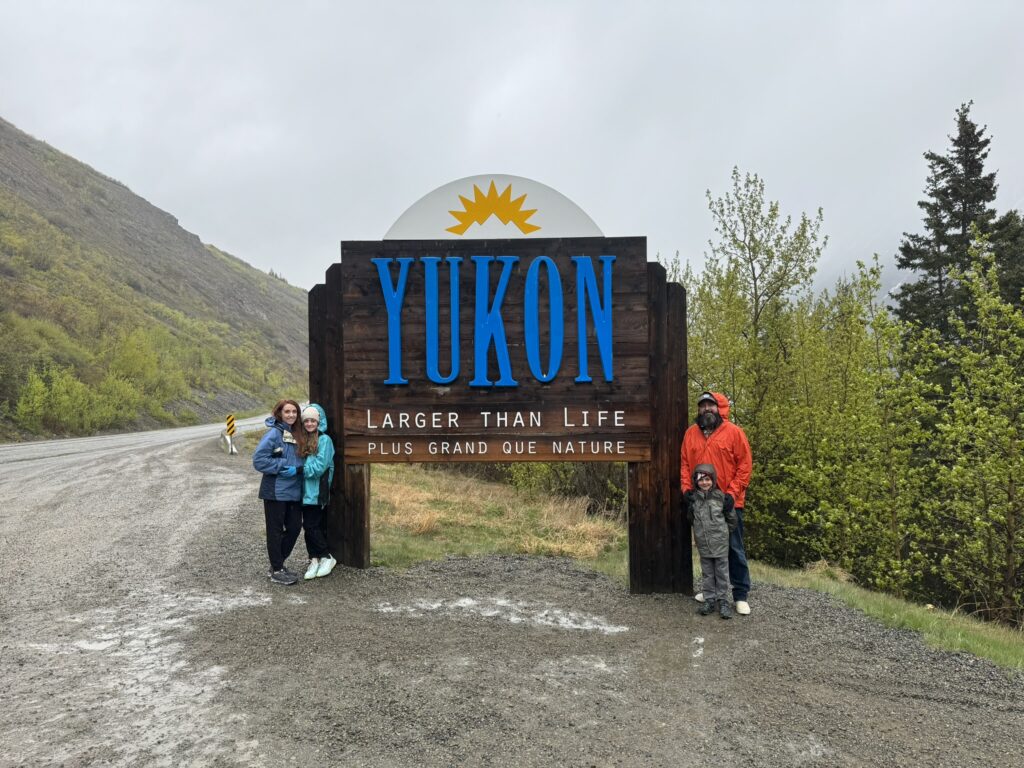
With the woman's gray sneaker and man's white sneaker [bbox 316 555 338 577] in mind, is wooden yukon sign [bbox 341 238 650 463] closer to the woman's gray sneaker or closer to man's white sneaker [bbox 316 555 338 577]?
man's white sneaker [bbox 316 555 338 577]

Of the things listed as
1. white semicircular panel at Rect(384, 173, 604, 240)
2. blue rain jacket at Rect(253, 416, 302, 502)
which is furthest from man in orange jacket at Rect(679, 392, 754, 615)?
blue rain jacket at Rect(253, 416, 302, 502)

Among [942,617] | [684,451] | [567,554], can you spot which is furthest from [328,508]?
[942,617]

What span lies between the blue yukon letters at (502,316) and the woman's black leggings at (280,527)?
5.09ft

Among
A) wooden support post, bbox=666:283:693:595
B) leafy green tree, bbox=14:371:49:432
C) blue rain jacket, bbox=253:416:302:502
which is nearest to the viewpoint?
blue rain jacket, bbox=253:416:302:502

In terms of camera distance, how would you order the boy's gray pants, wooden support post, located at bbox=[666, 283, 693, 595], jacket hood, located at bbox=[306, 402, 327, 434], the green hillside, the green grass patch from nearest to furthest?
the green grass patch, the boy's gray pants, wooden support post, located at bbox=[666, 283, 693, 595], jacket hood, located at bbox=[306, 402, 327, 434], the green hillside

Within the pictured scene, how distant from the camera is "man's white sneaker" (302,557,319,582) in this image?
593 centimetres

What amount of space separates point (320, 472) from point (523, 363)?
7.26 ft

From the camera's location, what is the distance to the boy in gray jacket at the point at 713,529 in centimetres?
515

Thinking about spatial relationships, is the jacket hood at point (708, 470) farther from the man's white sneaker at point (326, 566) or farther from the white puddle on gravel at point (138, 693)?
the white puddle on gravel at point (138, 693)

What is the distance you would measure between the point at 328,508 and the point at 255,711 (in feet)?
10.1

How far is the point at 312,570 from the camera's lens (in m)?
5.99

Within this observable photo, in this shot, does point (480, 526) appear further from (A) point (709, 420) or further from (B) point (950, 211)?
(B) point (950, 211)

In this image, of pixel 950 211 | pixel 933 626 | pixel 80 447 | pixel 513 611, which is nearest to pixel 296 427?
pixel 513 611

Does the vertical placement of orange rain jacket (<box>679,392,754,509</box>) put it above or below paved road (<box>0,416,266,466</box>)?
above
